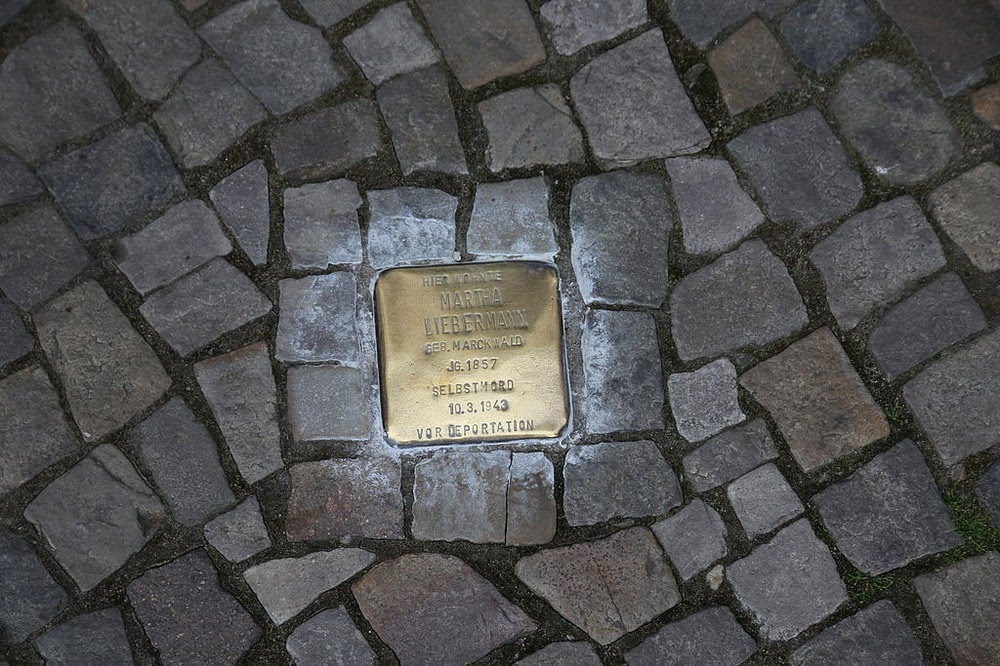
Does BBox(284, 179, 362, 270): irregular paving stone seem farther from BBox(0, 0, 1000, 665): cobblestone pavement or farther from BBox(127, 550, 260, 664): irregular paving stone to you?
BBox(127, 550, 260, 664): irregular paving stone

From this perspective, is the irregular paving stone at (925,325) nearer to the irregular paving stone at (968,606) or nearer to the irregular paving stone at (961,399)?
the irregular paving stone at (961,399)

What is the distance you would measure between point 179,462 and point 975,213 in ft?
9.00

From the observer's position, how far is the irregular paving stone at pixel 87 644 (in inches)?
84.0

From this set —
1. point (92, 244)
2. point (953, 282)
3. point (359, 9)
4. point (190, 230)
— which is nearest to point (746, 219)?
point (953, 282)

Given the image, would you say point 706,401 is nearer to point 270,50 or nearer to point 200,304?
point 200,304

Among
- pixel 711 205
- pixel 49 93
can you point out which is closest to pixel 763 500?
pixel 711 205

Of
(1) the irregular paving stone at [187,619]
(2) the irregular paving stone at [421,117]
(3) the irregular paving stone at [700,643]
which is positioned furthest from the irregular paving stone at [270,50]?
(3) the irregular paving stone at [700,643]

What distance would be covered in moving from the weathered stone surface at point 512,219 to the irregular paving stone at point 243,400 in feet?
2.77

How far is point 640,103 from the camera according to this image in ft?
7.13

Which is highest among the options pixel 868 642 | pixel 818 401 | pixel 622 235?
pixel 622 235

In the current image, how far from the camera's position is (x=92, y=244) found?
7.11ft

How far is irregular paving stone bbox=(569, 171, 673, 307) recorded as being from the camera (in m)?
2.18

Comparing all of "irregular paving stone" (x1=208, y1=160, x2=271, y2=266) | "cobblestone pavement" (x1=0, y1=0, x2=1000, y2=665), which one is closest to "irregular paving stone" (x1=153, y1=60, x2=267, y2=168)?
"cobblestone pavement" (x1=0, y1=0, x2=1000, y2=665)

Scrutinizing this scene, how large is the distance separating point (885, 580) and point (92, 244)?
2.86 metres
